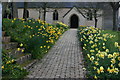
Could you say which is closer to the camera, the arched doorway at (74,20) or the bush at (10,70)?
the bush at (10,70)

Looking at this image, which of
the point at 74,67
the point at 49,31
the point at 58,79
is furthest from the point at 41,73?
the point at 49,31

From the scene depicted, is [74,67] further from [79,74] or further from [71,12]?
[71,12]

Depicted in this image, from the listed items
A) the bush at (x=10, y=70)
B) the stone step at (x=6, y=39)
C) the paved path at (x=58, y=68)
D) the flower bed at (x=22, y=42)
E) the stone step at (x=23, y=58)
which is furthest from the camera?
the stone step at (x=6, y=39)

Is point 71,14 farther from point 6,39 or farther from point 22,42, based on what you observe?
point 6,39

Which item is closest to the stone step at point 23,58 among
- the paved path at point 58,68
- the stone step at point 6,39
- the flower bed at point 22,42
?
the flower bed at point 22,42

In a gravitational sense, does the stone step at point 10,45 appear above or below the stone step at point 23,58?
above

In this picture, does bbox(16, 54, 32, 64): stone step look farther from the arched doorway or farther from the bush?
the arched doorway

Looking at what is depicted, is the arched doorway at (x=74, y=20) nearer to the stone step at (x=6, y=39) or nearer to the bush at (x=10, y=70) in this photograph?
the stone step at (x=6, y=39)

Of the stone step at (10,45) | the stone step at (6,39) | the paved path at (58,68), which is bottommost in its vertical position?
the paved path at (58,68)

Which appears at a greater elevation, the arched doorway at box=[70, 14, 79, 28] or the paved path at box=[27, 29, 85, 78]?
the arched doorway at box=[70, 14, 79, 28]

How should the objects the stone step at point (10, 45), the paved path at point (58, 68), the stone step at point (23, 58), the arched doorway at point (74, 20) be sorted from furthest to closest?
the arched doorway at point (74, 20) → the stone step at point (10, 45) → the stone step at point (23, 58) → the paved path at point (58, 68)

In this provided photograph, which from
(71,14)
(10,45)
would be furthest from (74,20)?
(10,45)

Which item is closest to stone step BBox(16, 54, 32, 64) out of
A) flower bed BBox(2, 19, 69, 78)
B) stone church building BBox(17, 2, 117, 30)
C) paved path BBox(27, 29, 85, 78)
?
flower bed BBox(2, 19, 69, 78)

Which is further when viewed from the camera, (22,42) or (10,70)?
(22,42)
